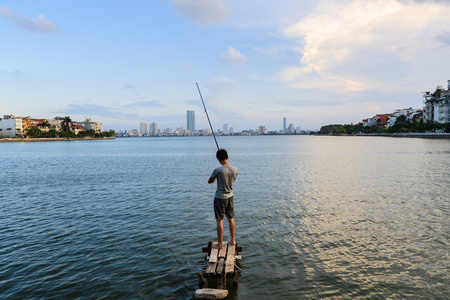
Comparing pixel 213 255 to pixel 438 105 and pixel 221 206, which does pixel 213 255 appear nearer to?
pixel 221 206

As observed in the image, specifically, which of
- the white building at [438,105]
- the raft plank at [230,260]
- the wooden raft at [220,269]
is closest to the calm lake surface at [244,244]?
the wooden raft at [220,269]

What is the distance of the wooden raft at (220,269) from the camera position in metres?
7.30

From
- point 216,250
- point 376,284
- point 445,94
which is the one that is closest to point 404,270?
point 376,284

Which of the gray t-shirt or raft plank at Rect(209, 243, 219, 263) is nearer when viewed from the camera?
raft plank at Rect(209, 243, 219, 263)

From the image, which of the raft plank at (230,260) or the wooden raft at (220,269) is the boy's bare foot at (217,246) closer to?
the wooden raft at (220,269)

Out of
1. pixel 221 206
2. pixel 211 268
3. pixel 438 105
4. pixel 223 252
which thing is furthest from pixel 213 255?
pixel 438 105

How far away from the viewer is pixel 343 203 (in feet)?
58.4

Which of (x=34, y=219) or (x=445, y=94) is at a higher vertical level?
(x=445, y=94)

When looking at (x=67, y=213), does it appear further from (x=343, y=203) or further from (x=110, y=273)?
(x=343, y=203)

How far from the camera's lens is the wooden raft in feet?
24.0

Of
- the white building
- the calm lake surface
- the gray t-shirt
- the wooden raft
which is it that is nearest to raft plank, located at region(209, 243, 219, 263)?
the wooden raft

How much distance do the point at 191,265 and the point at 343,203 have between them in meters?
11.8

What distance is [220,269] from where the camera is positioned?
744 cm

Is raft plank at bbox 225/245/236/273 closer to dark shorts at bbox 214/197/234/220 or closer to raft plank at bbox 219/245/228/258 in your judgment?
raft plank at bbox 219/245/228/258
